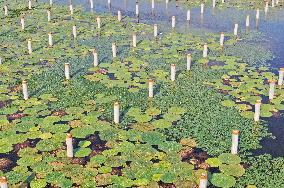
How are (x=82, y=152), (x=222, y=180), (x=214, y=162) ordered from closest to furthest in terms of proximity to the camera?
(x=222, y=180)
(x=214, y=162)
(x=82, y=152)

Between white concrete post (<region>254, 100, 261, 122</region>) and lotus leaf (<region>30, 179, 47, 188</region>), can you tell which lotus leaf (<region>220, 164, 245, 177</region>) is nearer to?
white concrete post (<region>254, 100, 261, 122</region>)

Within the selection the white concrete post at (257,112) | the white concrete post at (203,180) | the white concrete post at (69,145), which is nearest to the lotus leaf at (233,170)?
the white concrete post at (203,180)

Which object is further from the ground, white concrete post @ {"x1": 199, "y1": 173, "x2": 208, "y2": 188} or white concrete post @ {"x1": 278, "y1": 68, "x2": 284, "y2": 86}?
white concrete post @ {"x1": 278, "y1": 68, "x2": 284, "y2": 86}

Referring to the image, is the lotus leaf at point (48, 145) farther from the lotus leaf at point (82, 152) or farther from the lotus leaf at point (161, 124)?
the lotus leaf at point (161, 124)

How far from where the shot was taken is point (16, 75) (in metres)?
23.4

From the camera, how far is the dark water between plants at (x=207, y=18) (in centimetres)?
3042

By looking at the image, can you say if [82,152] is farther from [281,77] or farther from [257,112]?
[281,77]

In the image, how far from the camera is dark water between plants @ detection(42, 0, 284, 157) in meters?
30.4

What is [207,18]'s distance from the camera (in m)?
37.2

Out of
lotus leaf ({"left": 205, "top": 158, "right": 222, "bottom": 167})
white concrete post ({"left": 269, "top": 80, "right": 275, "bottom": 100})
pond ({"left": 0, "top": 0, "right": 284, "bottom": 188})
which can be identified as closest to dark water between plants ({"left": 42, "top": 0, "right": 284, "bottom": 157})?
pond ({"left": 0, "top": 0, "right": 284, "bottom": 188})

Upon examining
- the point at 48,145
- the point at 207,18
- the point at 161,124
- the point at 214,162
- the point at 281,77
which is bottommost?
the point at 214,162

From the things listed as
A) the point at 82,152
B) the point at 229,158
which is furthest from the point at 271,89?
the point at 82,152

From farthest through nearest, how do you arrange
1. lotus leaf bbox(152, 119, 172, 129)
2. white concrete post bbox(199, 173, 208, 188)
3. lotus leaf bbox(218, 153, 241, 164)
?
lotus leaf bbox(152, 119, 172, 129)
lotus leaf bbox(218, 153, 241, 164)
white concrete post bbox(199, 173, 208, 188)

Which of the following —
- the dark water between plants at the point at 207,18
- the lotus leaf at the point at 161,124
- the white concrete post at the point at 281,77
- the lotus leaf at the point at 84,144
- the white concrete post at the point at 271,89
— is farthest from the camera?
the dark water between plants at the point at 207,18
